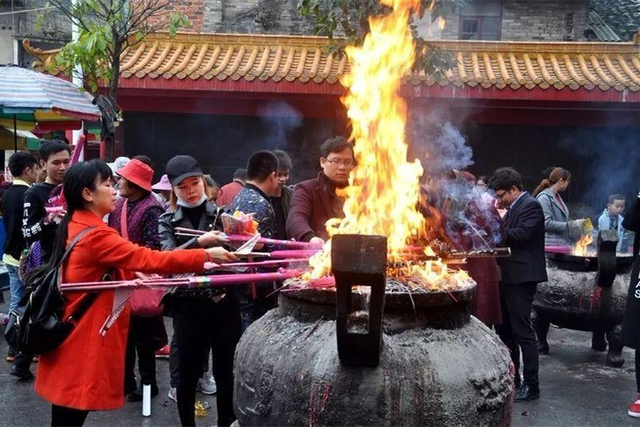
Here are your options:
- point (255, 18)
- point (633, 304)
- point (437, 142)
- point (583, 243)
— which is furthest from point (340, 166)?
point (255, 18)

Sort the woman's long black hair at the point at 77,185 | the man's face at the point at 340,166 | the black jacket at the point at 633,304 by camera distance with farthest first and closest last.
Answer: the black jacket at the point at 633,304
the man's face at the point at 340,166
the woman's long black hair at the point at 77,185

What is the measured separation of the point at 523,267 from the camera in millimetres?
5805

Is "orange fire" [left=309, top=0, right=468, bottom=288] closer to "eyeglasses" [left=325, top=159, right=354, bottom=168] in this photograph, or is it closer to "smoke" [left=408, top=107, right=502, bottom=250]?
"eyeglasses" [left=325, top=159, right=354, bottom=168]

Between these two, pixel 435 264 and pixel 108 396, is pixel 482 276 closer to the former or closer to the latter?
pixel 435 264

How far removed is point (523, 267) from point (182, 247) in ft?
10.2

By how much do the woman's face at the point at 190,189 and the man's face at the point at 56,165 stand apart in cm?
178

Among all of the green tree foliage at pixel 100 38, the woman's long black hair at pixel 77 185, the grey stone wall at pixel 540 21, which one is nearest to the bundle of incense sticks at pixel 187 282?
the woman's long black hair at pixel 77 185

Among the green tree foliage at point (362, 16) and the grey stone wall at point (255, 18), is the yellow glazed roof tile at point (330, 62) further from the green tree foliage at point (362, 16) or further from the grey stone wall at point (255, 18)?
the green tree foliage at point (362, 16)

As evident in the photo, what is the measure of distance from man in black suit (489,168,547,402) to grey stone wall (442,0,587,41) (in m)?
10.5

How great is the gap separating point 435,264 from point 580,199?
8.36 meters

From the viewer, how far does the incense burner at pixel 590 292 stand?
22.1ft

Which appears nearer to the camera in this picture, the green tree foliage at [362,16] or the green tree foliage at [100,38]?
the green tree foliage at [362,16]

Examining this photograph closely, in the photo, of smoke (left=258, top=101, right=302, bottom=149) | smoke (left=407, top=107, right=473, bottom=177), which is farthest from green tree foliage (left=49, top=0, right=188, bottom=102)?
smoke (left=407, top=107, right=473, bottom=177)

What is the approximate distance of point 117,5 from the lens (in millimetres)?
7453
